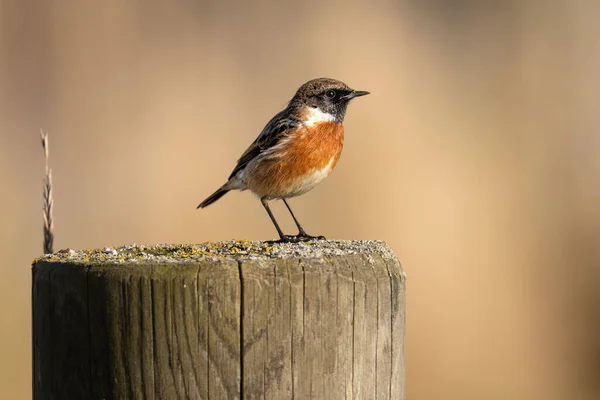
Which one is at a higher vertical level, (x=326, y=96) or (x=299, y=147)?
(x=326, y=96)

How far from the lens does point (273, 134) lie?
5.90 metres

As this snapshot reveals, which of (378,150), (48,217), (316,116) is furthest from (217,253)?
(378,150)

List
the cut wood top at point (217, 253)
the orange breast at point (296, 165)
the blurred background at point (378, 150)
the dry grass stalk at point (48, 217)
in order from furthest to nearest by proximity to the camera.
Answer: the blurred background at point (378, 150)
the orange breast at point (296, 165)
the dry grass stalk at point (48, 217)
the cut wood top at point (217, 253)

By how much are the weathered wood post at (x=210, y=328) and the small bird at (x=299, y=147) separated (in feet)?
9.84

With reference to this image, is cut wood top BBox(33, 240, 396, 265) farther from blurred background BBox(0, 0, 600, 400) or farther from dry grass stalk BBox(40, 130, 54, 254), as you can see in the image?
blurred background BBox(0, 0, 600, 400)

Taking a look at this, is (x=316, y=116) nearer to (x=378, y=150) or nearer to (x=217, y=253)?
(x=378, y=150)

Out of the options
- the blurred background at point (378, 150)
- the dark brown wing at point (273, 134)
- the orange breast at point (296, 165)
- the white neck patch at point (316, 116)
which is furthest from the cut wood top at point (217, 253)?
the blurred background at point (378, 150)

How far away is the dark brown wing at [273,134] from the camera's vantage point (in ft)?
19.3

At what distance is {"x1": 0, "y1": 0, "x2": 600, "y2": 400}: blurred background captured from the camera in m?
7.12

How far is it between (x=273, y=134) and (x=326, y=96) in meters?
0.46

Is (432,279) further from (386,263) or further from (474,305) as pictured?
(386,263)

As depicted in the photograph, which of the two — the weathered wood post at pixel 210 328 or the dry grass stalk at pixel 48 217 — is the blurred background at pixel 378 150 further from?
the weathered wood post at pixel 210 328

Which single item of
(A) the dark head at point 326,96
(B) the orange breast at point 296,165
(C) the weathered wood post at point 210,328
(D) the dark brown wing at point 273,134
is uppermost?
(A) the dark head at point 326,96

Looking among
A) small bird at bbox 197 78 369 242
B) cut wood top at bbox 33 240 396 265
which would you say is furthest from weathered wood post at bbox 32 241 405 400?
small bird at bbox 197 78 369 242
